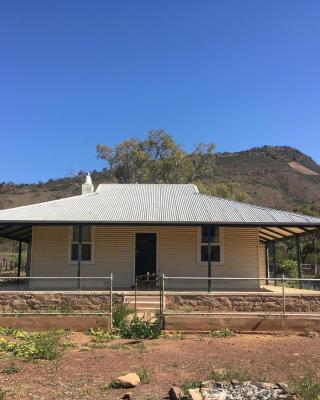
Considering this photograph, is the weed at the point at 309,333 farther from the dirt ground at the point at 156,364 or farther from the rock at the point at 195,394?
the rock at the point at 195,394

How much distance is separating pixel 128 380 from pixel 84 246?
10469 mm

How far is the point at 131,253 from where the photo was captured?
17328 mm

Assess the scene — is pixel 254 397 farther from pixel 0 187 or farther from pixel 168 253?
pixel 0 187

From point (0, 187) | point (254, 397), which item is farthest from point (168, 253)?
point (0, 187)

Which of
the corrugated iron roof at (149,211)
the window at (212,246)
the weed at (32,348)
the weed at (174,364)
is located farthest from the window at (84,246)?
the weed at (174,364)

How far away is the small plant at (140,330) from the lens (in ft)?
37.4

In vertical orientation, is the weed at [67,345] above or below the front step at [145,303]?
below

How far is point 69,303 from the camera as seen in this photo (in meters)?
13.5

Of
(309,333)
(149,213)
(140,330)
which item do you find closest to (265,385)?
(140,330)

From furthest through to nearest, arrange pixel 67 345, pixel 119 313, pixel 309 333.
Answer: pixel 119 313 < pixel 309 333 < pixel 67 345

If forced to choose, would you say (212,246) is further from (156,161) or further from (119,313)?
(156,161)

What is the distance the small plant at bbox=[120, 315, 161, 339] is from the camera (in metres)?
11.4

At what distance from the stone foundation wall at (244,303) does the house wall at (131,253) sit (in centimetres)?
348

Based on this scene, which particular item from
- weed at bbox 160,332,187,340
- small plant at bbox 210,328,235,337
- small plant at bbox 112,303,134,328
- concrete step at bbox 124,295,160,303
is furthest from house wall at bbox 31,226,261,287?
weed at bbox 160,332,187,340
